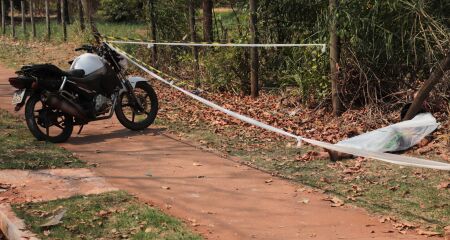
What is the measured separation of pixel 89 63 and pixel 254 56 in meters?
3.31

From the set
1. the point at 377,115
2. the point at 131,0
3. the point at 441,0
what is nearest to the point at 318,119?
the point at 377,115

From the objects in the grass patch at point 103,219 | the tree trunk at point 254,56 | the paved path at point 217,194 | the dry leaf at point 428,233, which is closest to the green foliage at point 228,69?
the tree trunk at point 254,56

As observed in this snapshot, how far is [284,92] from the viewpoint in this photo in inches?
392

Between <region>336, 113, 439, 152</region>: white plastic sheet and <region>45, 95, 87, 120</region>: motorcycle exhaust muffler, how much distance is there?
10.6ft

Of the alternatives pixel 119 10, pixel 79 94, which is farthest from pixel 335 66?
pixel 119 10

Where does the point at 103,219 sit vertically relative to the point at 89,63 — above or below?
below

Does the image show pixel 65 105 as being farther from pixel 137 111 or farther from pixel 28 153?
pixel 137 111

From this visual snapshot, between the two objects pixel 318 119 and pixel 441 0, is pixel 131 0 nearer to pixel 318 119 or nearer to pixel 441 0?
pixel 318 119

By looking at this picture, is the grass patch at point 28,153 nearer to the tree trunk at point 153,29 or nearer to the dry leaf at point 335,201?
the dry leaf at point 335,201

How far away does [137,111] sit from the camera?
27.2 feet

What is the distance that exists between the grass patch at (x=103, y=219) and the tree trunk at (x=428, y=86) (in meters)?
3.76

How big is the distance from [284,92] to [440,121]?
10.4 ft

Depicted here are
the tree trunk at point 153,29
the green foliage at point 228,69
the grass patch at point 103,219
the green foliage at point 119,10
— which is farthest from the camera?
the green foliage at point 119,10

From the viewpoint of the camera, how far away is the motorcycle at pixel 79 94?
721 cm
